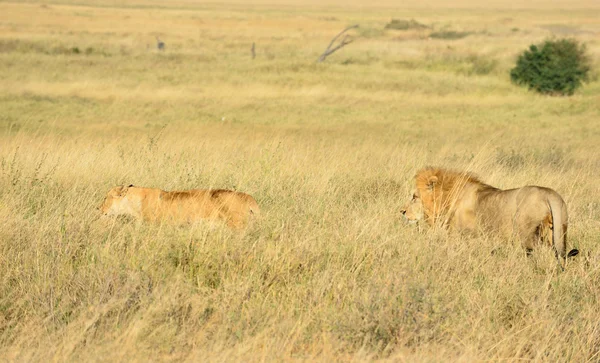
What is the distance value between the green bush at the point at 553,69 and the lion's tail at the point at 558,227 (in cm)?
2179

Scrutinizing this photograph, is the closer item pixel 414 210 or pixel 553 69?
pixel 414 210

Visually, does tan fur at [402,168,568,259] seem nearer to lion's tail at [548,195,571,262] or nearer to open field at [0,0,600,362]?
lion's tail at [548,195,571,262]

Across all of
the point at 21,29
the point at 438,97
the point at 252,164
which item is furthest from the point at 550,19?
the point at 252,164

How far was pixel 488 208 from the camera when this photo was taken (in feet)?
18.4

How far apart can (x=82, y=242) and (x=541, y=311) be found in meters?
2.99

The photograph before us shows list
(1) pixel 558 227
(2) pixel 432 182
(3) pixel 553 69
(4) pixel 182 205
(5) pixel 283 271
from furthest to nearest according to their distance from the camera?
(3) pixel 553 69, (2) pixel 432 182, (4) pixel 182 205, (1) pixel 558 227, (5) pixel 283 271

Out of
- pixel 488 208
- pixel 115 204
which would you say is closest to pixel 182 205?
pixel 115 204

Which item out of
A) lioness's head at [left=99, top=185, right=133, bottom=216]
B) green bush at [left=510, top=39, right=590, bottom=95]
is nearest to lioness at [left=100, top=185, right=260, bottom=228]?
lioness's head at [left=99, top=185, right=133, bottom=216]

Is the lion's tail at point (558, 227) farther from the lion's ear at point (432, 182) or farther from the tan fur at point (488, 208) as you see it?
the lion's ear at point (432, 182)

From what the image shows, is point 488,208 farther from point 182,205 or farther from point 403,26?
point 403,26

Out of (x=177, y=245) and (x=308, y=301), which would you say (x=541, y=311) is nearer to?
(x=308, y=301)

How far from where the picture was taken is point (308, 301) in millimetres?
4316

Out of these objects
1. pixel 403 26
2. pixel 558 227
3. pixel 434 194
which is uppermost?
pixel 558 227

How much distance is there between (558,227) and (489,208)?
2.38ft
